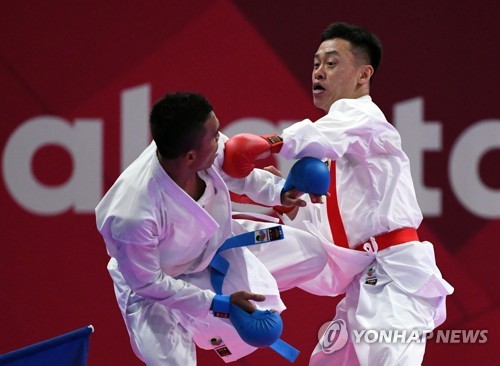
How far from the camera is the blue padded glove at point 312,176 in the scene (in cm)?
304

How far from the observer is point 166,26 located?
15.0 ft

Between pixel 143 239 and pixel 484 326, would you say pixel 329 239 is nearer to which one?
pixel 143 239

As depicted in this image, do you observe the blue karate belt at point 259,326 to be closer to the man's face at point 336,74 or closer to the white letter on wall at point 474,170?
the man's face at point 336,74

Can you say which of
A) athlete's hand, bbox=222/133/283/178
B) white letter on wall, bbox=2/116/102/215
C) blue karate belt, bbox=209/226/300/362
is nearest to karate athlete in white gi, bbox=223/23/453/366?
athlete's hand, bbox=222/133/283/178

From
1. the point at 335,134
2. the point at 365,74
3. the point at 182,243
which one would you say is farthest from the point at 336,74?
the point at 182,243

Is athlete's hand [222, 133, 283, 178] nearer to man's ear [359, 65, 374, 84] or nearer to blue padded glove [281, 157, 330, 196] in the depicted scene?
blue padded glove [281, 157, 330, 196]

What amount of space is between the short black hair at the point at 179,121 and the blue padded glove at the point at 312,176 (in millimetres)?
420

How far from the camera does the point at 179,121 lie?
9.29 feet

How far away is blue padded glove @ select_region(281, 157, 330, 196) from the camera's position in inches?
120

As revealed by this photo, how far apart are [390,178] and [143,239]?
1043 millimetres

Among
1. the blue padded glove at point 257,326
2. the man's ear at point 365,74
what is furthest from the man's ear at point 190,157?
the man's ear at point 365,74

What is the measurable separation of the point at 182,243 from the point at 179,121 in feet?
1.52

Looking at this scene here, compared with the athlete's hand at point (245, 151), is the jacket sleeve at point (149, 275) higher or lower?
lower

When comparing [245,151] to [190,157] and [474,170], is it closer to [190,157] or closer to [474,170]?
[190,157]
